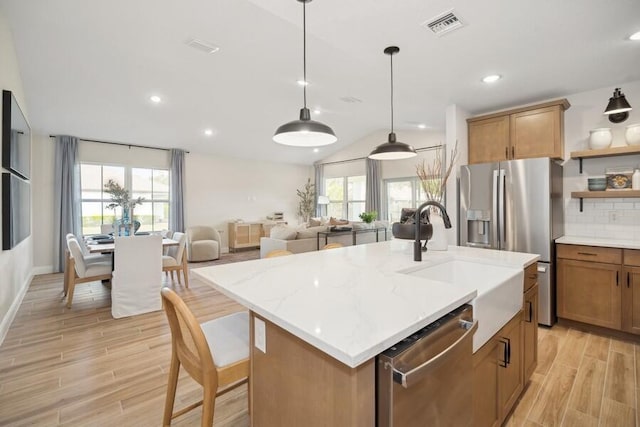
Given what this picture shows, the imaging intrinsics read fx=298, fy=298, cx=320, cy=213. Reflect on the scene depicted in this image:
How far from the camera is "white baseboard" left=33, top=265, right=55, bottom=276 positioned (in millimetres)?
5349

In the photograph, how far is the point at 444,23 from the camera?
226cm

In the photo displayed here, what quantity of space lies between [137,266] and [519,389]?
374cm

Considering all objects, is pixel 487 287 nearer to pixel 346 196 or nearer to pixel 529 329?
A: pixel 529 329

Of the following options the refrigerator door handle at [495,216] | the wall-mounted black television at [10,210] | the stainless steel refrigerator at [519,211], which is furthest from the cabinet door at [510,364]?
the wall-mounted black television at [10,210]

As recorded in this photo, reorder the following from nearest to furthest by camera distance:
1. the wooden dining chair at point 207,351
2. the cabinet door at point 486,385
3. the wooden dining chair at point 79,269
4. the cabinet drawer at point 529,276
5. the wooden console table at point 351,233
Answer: the wooden dining chair at point 207,351 < the cabinet door at point 486,385 < the cabinet drawer at point 529,276 < the wooden dining chair at point 79,269 < the wooden console table at point 351,233

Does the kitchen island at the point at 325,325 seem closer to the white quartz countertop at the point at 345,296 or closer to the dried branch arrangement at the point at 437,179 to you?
Result: the white quartz countertop at the point at 345,296

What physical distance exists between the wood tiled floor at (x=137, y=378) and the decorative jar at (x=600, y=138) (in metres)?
1.94

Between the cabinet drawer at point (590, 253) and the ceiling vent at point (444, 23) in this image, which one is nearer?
the ceiling vent at point (444, 23)

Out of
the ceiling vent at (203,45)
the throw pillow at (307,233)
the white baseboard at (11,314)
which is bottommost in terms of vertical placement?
the white baseboard at (11,314)

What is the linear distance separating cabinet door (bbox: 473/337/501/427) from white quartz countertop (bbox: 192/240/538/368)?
37 centimetres

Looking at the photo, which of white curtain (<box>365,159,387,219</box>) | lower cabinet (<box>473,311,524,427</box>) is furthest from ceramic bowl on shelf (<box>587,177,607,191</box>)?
white curtain (<box>365,159,387,219</box>)

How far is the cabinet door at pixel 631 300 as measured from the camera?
267 centimetres

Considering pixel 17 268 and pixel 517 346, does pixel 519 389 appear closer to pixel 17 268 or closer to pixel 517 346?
pixel 517 346

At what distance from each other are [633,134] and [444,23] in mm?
2363
